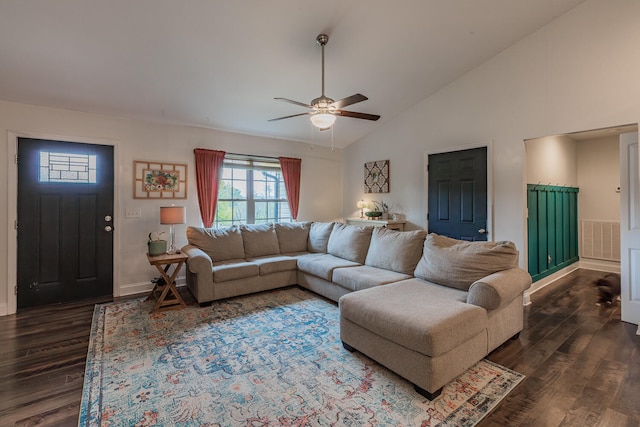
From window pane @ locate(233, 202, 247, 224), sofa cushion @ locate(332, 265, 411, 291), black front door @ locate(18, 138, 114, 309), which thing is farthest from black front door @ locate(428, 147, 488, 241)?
black front door @ locate(18, 138, 114, 309)

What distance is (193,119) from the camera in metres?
4.36

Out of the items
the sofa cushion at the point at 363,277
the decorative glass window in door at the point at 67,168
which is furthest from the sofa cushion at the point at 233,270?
the decorative glass window in door at the point at 67,168

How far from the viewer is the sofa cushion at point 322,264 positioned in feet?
12.1

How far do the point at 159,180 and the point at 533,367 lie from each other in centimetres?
470

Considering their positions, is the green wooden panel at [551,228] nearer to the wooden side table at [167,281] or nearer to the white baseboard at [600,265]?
the white baseboard at [600,265]

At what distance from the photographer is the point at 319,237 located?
4773 millimetres

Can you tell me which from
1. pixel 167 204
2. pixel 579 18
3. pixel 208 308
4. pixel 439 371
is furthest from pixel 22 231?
pixel 579 18

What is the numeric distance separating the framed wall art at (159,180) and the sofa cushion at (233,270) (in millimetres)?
1333

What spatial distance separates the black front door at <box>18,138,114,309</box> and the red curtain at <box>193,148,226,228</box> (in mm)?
1113

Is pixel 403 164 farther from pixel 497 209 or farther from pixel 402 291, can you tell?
pixel 402 291

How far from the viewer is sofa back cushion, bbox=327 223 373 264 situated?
3945 mm

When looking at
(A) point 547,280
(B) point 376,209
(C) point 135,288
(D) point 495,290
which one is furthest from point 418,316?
(C) point 135,288

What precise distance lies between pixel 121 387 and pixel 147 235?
8.46 ft

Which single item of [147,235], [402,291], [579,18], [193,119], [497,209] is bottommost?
[402,291]
